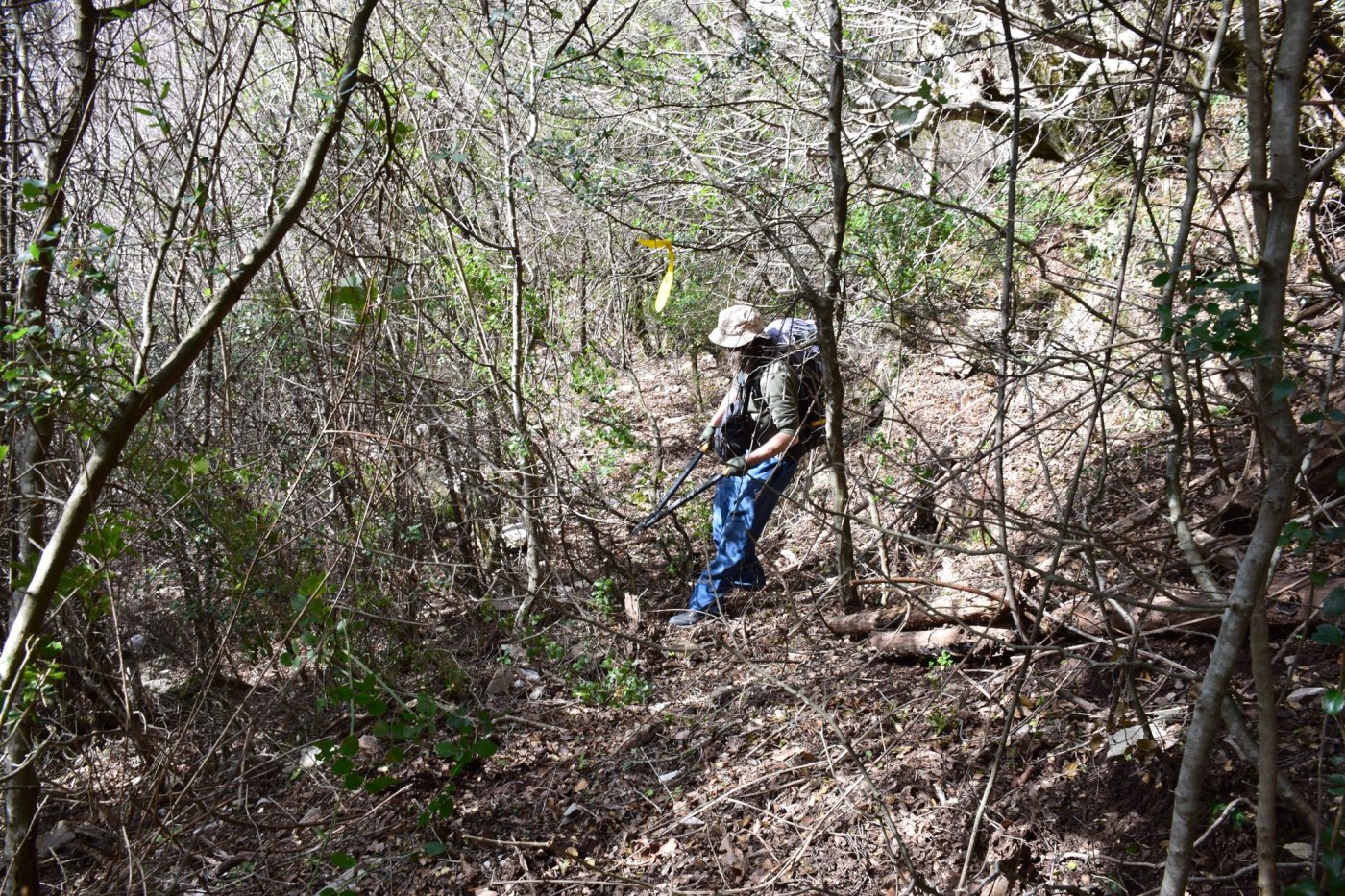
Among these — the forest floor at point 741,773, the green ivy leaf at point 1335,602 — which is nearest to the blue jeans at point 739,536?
the forest floor at point 741,773

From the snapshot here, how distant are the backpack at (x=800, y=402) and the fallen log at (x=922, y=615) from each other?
1.03 m

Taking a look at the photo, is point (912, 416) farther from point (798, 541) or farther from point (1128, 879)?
point (1128, 879)

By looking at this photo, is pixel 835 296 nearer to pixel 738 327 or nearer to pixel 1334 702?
pixel 738 327

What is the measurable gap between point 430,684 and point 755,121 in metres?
4.64

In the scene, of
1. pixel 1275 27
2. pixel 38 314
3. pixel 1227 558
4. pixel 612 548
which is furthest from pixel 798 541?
pixel 38 314

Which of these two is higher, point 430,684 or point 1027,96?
point 1027,96

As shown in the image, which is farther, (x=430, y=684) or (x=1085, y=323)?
(x=1085, y=323)

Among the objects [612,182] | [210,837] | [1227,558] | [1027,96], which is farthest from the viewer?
[1027,96]

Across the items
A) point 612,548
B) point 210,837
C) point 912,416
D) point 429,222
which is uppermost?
point 429,222

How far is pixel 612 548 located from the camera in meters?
6.46

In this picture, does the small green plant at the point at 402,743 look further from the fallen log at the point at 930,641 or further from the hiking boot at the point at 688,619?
the fallen log at the point at 930,641

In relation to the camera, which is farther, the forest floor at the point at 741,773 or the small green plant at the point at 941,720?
the small green plant at the point at 941,720

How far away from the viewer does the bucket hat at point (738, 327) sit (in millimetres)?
5246

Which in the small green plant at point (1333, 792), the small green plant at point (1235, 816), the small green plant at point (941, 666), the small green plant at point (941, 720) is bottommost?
the small green plant at point (941, 720)
